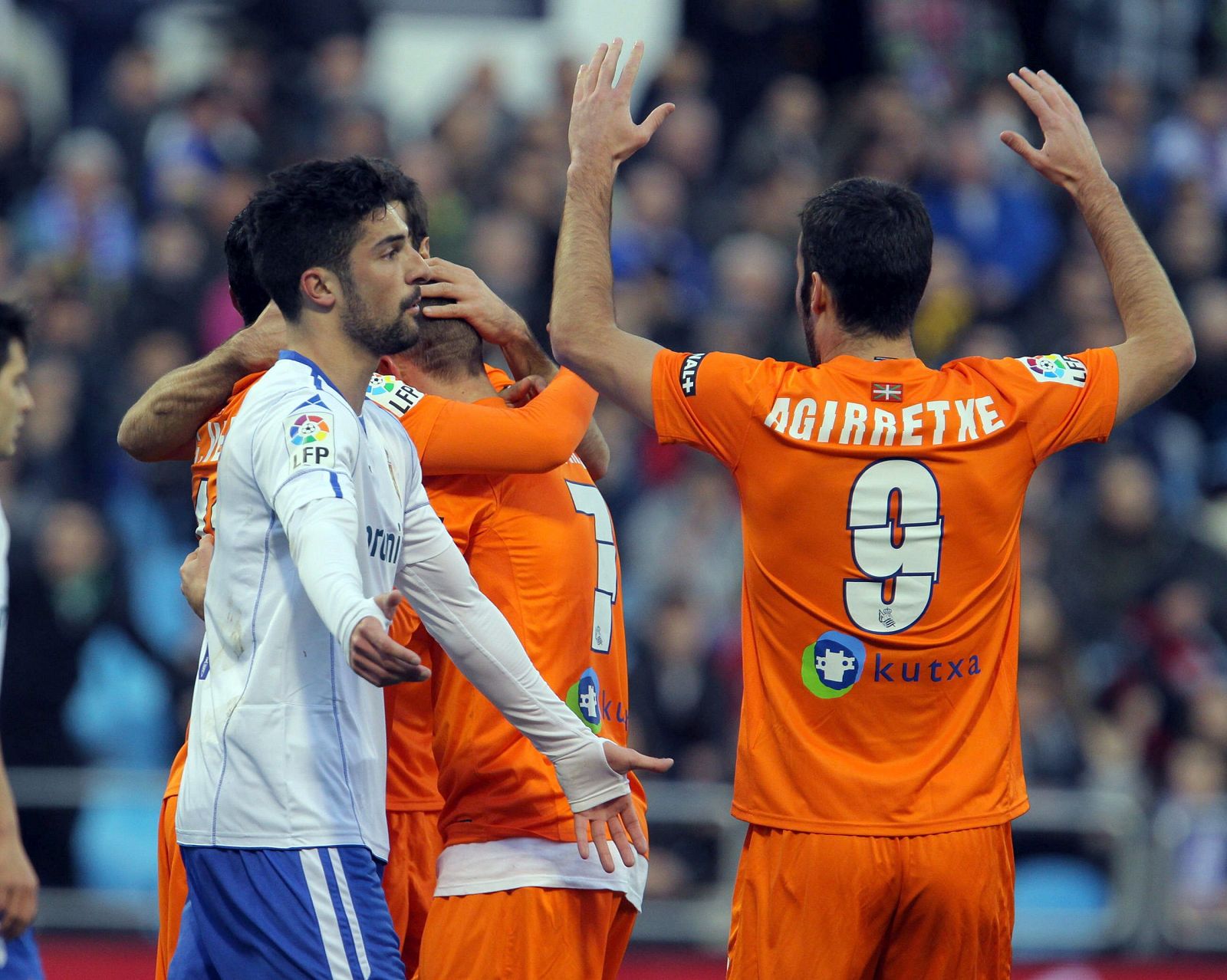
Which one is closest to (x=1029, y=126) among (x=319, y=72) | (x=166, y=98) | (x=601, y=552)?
(x=319, y=72)

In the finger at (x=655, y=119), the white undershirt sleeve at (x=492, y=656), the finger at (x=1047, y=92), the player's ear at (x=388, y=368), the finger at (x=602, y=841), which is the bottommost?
the finger at (x=602, y=841)

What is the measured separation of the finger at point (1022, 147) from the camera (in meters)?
4.72

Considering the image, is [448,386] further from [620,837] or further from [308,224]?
[620,837]

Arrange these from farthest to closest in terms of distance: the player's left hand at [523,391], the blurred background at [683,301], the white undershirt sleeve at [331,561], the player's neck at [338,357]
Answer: the blurred background at [683,301] → the player's left hand at [523,391] → the player's neck at [338,357] → the white undershirt sleeve at [331,561]

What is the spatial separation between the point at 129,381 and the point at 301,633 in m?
7.58

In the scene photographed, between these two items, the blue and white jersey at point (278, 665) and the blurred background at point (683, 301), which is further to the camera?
the blurred background at point (683, 301)

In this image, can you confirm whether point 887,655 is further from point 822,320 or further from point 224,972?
point 224,972

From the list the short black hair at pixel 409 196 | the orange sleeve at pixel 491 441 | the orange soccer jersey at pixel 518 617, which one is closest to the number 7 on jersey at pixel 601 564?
the orange soccer jersey at pixel 518 617

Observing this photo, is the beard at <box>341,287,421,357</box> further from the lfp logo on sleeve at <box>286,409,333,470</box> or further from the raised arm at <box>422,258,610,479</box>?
the raised arm at <box>422,258,610,479</box>

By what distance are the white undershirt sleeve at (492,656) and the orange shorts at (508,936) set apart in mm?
540

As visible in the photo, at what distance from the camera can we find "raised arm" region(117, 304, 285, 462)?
15.4 ft

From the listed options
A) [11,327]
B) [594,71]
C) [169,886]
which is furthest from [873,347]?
[169,886]

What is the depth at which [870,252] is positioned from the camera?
14.7 feet

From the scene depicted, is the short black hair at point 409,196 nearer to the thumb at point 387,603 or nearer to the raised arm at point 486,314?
the raised arm at point 486,314
